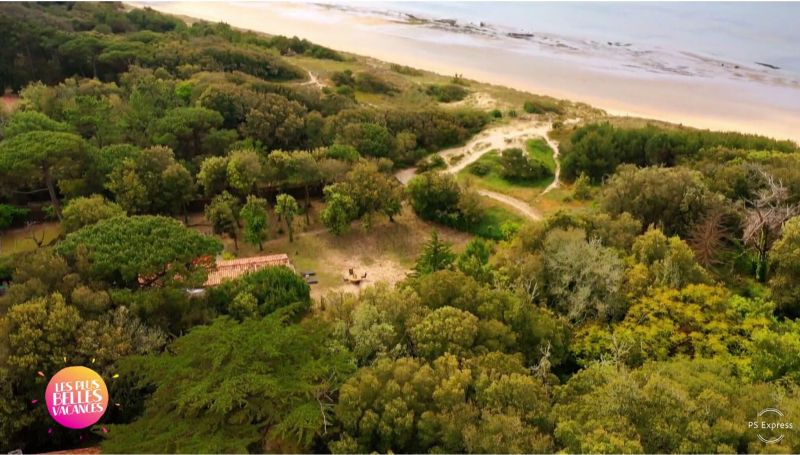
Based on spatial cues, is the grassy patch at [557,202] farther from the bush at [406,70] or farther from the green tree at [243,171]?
the bush at [406,70]

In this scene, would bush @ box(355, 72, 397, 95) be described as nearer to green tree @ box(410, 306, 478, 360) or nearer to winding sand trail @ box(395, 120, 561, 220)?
winding sand trail @ box(395, 120, 561, 220)

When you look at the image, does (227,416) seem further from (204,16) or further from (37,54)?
(204,16)

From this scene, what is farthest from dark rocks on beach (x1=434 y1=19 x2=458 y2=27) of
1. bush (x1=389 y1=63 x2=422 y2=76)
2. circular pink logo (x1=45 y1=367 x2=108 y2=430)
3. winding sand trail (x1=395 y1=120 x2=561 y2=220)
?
circular pink logo (x1=45 y1=367 x2=108 y2=430)

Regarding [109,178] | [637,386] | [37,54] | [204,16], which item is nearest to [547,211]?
[637,386]

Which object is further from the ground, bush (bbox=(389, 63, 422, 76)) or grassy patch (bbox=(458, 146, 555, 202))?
bush (bbox=(389, 63, 422, 76))

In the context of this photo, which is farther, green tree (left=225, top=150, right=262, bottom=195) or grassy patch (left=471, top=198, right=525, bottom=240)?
green tree (left=225, top=150, right=262, bottom=195)

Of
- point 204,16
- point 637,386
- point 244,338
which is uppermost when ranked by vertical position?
point 204,16
